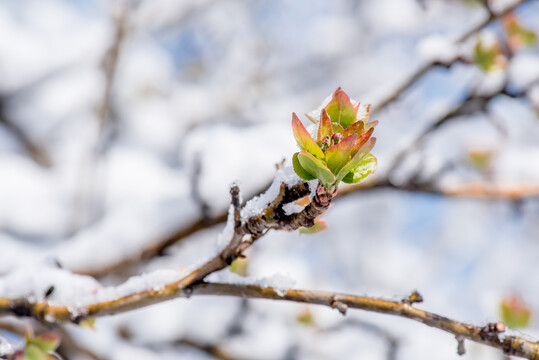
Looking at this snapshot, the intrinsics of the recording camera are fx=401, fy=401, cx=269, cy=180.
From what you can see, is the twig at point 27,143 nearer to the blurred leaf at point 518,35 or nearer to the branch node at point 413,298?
the blurred leaf at point 518,35

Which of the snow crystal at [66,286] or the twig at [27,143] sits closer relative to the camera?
the snow crystal at [66,286]

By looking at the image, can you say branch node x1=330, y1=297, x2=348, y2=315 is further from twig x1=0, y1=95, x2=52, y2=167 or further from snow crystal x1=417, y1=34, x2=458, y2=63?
twig x1=0, y1=95, x2=52, y2=167

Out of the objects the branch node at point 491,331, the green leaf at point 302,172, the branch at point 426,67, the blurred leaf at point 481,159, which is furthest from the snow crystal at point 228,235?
the blurred leaf at point 481,159

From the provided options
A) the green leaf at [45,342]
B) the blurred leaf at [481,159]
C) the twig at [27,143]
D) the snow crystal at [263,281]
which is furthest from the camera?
the twig at [27,143]

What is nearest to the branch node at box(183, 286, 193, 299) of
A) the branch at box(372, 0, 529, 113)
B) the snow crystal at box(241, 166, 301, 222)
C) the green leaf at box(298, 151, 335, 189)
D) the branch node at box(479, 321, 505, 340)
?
the snow crystal at box(241, 166, 301, 222)

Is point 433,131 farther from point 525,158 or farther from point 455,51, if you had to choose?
point 525,158

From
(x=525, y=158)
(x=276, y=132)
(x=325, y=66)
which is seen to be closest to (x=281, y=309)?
(x=276, y=132)
